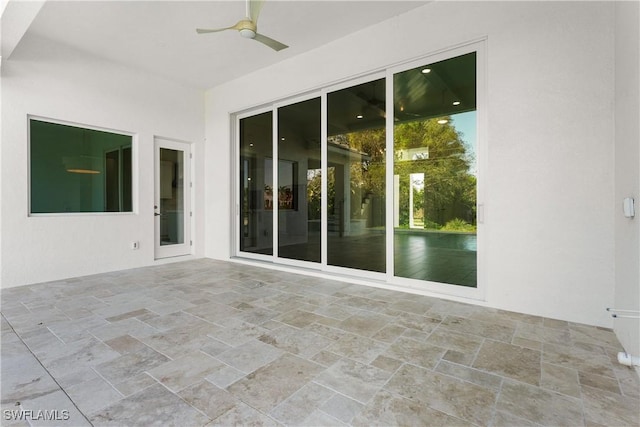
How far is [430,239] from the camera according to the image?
3.70m

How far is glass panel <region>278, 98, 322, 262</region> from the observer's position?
484 centimetres

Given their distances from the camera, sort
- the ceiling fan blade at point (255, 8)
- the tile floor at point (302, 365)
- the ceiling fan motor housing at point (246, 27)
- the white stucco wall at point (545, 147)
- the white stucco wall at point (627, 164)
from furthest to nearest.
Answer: the ceiling fan motor housing at point (246, 27) → the ceiling fan blade at point (255, 8) → the white stucco wall at point (545, 147) → the white stucco wall at point (627, 164) → the tile floor at point (302, 365)

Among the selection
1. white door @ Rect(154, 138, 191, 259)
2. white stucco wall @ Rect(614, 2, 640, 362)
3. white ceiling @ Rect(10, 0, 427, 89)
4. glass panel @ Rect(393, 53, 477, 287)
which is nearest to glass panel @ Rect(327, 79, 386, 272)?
glass panel @ Rect(393, 53, 477, 287)

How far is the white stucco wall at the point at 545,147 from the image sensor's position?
2691mm

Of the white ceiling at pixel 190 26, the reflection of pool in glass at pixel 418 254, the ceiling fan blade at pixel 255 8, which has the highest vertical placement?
the white ceiling at pixel 190 26

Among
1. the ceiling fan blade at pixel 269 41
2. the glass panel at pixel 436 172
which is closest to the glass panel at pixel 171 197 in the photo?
the ceiling fan blade at pixel 269 41

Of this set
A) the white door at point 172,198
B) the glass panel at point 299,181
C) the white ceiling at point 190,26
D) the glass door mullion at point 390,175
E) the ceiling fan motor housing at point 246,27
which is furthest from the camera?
the white door at point 172,198

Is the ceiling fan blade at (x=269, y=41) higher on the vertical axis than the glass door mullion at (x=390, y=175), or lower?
higher

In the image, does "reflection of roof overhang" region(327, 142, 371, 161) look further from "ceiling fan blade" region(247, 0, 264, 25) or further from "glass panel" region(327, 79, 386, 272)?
"ceiling fan blade" region(247, 0, 264, 25)

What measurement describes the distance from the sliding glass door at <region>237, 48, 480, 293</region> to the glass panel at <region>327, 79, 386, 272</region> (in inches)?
0.6

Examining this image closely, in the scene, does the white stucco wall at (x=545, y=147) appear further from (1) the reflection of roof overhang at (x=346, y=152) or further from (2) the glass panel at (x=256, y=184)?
(2) the glass panel at (x=256, y=184)

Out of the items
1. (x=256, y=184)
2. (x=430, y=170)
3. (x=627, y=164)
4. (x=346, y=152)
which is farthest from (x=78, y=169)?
(x=627, y=164)

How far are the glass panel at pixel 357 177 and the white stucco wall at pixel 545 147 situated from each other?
0.99 metres

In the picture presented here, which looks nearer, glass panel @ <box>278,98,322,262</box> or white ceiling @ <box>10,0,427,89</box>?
white ceiling @ <box>10,0,427,89</box>
